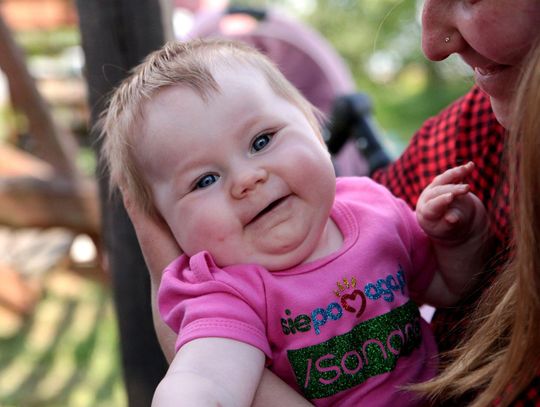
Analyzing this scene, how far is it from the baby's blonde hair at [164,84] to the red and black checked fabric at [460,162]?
302mm

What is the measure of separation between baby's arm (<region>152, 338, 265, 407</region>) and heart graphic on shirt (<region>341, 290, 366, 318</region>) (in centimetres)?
15

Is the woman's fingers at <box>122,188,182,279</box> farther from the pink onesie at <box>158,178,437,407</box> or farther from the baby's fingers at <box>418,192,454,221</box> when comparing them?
the baby's fingers at <box>418,192,454,221</box>

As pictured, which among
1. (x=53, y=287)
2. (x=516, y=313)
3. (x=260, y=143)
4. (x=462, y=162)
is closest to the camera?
(x=516, y=313)

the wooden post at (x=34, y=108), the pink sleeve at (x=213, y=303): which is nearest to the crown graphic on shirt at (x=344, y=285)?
the pink sleeve at (x=213, y=303)

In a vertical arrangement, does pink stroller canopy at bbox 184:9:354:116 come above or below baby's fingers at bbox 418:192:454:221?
below

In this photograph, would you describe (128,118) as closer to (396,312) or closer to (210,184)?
(210,184)

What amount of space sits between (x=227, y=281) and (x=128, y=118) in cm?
31

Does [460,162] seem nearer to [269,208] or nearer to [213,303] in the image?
[269,208]

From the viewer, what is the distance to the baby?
3.61 feet

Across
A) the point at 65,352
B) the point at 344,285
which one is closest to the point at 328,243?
the point at 344,285

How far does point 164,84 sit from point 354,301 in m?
0.44

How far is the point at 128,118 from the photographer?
118cm

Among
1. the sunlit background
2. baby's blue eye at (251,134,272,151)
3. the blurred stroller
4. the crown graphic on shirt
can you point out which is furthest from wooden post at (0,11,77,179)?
the crown graphic on shirt

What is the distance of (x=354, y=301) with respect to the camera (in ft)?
3.70
